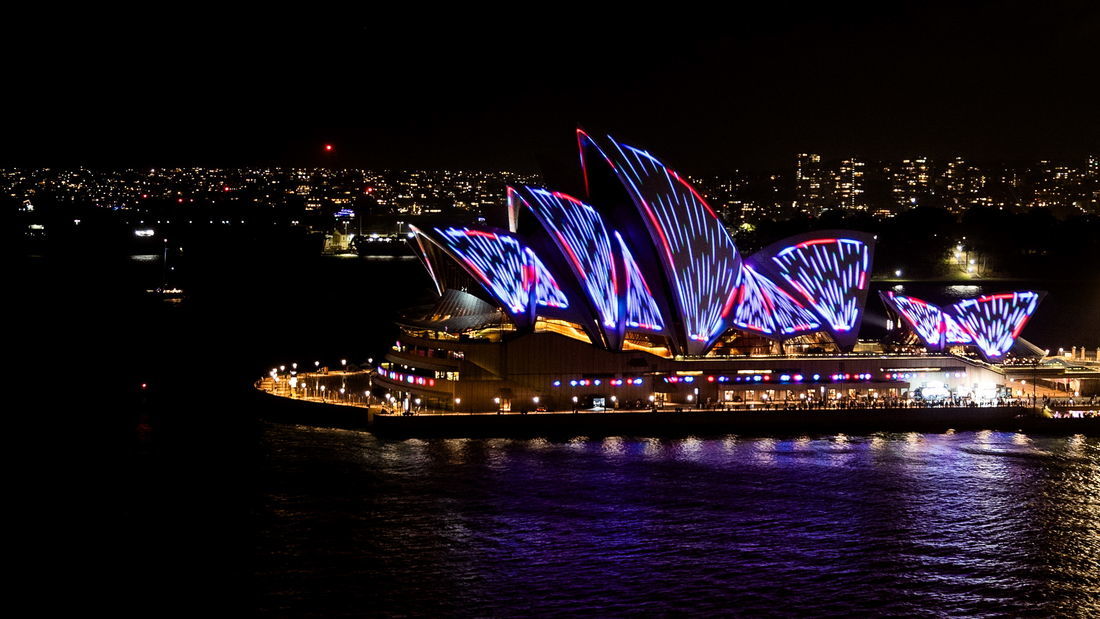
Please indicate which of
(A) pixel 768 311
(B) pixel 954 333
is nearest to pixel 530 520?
(A) pixel 768 311

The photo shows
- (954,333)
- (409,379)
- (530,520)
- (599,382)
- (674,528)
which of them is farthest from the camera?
(954,333)

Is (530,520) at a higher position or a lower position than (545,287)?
lower

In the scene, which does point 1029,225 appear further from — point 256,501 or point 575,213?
point 256,501

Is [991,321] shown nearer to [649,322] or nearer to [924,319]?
[924,319]

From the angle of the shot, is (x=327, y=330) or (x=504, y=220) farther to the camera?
(x=327, y=330)

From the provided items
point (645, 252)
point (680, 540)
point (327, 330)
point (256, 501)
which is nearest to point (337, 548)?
point (256, 501)

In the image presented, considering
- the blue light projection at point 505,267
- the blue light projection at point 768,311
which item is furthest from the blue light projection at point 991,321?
the blue light projection at point 505,267

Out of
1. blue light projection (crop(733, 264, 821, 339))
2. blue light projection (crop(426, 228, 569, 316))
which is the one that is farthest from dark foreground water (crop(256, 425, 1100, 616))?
blue light projection (crop(733, 264, 821, 339))
